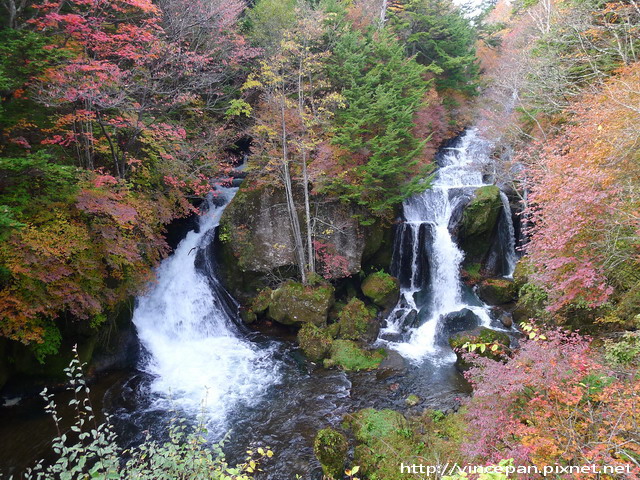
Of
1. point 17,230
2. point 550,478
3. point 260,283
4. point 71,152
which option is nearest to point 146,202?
point 71,152

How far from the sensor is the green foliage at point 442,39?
19.2 metres

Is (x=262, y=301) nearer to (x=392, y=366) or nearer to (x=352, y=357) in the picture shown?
(x=352, y=357)

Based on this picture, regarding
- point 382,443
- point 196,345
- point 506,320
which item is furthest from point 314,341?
point 506,320

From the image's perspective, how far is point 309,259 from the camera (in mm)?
13688

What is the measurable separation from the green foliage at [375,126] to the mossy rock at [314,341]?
17.4 feet

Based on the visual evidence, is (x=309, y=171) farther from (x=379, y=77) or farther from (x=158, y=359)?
(x=158, y=359)

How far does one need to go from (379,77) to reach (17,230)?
13.3 m

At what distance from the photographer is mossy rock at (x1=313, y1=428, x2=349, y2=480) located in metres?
6.69

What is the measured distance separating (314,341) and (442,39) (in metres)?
19.6

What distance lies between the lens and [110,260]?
859cm

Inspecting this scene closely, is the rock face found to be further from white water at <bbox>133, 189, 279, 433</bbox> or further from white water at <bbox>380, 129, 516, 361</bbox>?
white water at <bbox>380, 129, 516, 361</bbox>

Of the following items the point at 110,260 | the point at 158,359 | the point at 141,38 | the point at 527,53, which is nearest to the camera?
the point at 110,260

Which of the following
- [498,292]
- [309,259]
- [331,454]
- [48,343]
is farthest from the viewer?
[498,292]

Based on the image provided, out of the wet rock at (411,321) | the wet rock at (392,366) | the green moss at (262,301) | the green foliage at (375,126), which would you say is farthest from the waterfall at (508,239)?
the green moss at (262,301)
